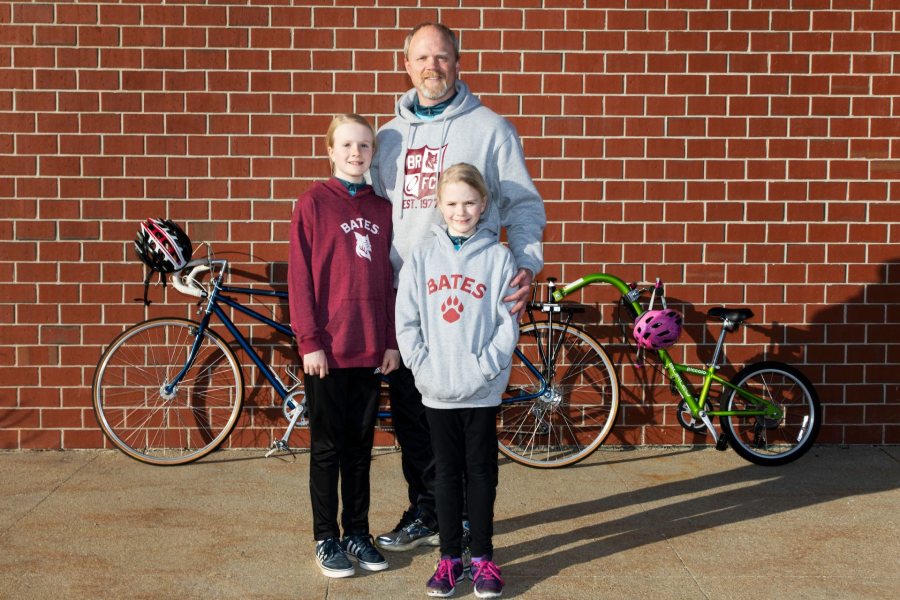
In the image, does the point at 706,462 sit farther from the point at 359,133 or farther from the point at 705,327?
the point at 359,133

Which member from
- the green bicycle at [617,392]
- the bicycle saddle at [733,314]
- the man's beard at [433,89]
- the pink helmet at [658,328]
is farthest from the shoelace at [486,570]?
the bicycle saddle at [733,314]

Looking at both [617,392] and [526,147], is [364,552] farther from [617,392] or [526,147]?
[526,147]

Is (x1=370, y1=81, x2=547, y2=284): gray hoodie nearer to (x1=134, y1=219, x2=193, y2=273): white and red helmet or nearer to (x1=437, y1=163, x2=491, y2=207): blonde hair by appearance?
(x1=437, y1=163, x2=491, y2=207): blonde hair

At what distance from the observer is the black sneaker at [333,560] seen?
14.1 feet

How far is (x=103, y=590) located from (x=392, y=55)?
11.7 ft

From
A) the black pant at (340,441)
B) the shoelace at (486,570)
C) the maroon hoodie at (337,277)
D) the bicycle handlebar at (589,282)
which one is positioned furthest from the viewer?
the bicycle handlebar at (589,282)

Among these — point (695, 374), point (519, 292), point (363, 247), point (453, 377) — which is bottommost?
point (695, 374)

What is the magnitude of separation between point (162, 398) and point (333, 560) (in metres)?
2.46

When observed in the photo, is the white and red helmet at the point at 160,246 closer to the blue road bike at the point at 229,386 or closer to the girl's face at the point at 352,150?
the blue road bike at the point at 229,386

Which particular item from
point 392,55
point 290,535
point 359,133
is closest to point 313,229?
point 359,133

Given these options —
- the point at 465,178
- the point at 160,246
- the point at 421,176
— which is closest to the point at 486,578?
the point at 465,178

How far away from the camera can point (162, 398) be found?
6363 mm

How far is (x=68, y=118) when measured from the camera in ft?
20.7

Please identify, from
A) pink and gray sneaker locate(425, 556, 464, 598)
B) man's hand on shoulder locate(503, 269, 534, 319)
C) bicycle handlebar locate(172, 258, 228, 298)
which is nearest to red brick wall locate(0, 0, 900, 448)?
bicycle handlebar locate(172, 258, 228, 298)
